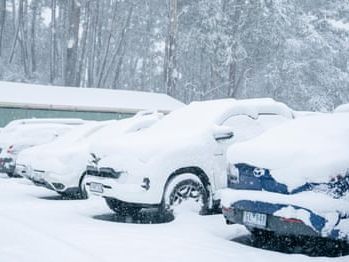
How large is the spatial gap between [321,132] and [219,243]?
6.25ft

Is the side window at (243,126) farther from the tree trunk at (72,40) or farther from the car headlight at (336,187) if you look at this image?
the tree trunk at (72,40)

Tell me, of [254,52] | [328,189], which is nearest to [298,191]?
[328,189]

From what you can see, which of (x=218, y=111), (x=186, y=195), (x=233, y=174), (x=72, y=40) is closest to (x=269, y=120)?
(x=218, y=111)

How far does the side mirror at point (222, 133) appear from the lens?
854 centimetres

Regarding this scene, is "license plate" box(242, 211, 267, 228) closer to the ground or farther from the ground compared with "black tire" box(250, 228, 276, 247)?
farther from the ground

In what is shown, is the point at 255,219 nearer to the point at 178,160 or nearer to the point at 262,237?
the point at 262,237

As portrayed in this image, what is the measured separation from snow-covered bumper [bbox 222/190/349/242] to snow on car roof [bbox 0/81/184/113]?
17458 mm

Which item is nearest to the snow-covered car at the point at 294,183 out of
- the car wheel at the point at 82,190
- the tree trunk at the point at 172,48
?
the car wheel at the point at 82,190

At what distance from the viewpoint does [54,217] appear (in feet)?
27.8

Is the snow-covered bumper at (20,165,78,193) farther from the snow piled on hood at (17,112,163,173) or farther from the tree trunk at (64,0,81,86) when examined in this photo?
the tree trunk at (64,0,81,86)

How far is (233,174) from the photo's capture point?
699cm

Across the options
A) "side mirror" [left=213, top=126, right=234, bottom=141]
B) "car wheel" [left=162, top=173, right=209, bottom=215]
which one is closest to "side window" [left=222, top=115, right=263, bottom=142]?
"side mirror" [left=213, top=126, right=234, bottom=141]

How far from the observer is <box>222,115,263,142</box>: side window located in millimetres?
9094

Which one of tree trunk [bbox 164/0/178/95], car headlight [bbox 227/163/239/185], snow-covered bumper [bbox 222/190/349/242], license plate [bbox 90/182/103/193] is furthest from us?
tree trunk [bbox 164/0/178/95]
